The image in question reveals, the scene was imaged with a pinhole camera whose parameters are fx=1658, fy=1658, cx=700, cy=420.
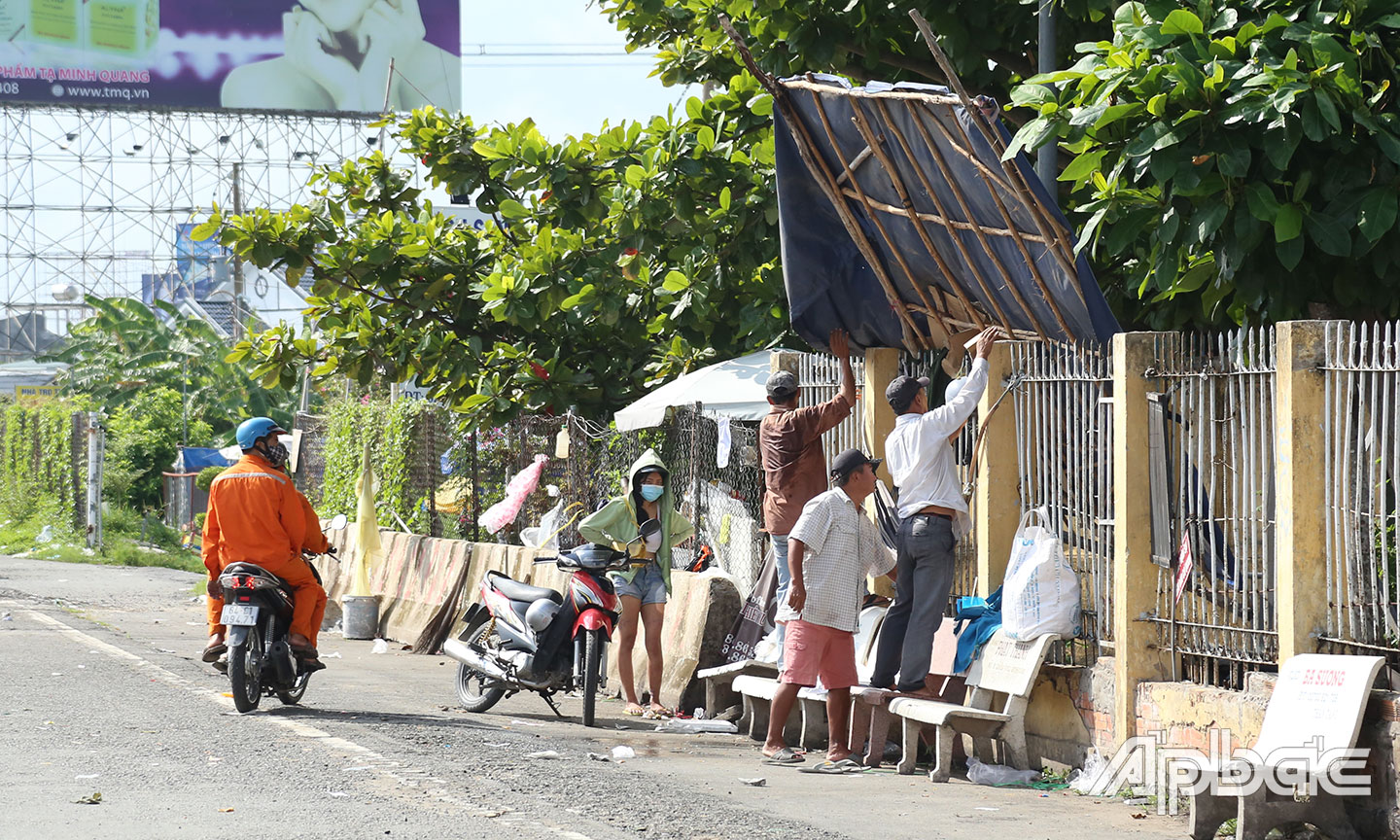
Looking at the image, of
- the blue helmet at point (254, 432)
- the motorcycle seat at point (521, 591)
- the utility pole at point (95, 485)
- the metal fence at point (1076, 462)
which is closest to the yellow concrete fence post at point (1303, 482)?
the metal fence at point (1076, 462)

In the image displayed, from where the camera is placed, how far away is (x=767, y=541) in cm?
1229

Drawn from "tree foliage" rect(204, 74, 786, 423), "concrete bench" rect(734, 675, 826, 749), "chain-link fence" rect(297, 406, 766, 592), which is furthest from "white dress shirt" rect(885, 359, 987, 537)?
"tree foliage" rect(204, 74, 786, 423)

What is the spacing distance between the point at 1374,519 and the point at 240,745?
574 centimetres

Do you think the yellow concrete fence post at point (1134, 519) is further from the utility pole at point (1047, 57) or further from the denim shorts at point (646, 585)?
the denim shorts at point (646, 585)

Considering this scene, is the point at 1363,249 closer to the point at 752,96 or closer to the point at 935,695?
the point at 935,695

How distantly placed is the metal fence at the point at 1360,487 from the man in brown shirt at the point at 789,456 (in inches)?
135

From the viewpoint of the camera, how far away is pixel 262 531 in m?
10.4

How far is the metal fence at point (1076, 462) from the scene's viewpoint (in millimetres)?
8984

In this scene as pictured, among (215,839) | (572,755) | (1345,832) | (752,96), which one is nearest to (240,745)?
(572,755)

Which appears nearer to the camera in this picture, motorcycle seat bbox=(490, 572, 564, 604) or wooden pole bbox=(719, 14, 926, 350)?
wooden pole bbox=(719, 14, 926, 350)

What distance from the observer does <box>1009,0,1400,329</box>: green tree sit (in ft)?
26.6

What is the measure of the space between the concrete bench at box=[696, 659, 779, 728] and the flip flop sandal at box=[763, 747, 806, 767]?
115cm

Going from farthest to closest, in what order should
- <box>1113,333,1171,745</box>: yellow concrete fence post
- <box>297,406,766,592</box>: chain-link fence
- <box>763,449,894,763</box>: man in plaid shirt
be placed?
<box>297,406,766,592</box>: chain-link fence < <box>763,449,894,763</box>: man in plaid shirt < <box>1113,333,1171,745</box>: yellow concrete fence post

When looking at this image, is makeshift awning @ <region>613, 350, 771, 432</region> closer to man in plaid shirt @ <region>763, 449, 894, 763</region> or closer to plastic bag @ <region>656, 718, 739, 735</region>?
plastic bag @ <region>656, 718, 739, 735</region>
